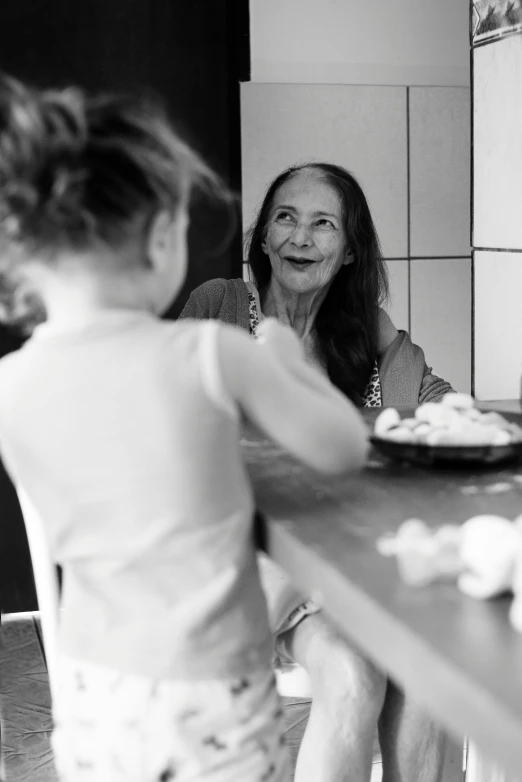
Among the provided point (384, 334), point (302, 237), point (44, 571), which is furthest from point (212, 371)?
point (384, 334)

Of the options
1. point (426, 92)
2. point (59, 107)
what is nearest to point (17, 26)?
point (426, 92)

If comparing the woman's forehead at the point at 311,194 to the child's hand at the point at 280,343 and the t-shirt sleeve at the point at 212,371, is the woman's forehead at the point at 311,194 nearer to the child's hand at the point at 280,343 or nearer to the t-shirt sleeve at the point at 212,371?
the child's hand at the point at 280,343

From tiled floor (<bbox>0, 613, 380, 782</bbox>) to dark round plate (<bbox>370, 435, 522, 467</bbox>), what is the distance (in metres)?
1.21

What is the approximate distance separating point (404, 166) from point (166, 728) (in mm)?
2755

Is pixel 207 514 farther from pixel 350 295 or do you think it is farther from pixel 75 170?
pixel 350 295

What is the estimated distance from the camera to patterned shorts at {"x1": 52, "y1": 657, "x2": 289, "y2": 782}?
969mm

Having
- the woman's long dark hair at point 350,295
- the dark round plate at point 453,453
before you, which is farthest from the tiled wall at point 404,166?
the dark round plate at point 453,453

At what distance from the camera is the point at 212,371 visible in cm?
93

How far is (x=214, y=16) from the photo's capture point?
3133mm

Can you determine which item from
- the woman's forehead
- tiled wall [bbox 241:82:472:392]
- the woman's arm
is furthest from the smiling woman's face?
tiled wall [bbox 241:82:472:392]

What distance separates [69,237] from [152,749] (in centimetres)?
52

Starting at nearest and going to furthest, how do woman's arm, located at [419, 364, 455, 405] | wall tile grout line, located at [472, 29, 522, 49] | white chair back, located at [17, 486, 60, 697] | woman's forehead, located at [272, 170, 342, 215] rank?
1. white chair back, located at [17, 486, 60, 697]
2. woman's arm, located at [419, 364, 455, 405]
3. wall tile grout line, located at [472, 29, 522, 49]
4. woman's forehead, located at [272, 170, 342, 215]

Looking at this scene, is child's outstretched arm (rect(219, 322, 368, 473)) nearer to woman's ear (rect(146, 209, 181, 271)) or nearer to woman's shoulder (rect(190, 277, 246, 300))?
woman's ear (rect(146, 209, 181, 271))

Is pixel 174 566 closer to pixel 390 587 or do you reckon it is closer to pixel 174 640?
pixel 174 640
